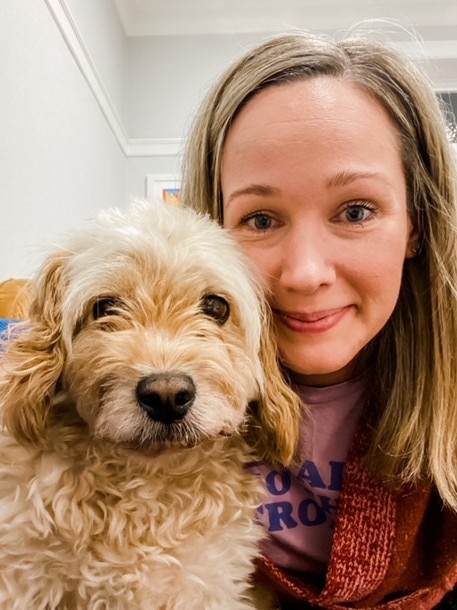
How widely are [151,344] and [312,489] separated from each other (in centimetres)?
51

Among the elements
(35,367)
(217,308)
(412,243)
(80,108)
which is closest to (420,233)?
(412,243)

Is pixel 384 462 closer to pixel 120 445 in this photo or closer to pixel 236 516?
pixel 236 516

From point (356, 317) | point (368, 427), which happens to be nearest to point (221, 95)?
point (356, 317)

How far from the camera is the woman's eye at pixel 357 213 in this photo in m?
1.12

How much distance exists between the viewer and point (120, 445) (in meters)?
0.94

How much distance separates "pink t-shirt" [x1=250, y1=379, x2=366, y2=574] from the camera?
1218mm

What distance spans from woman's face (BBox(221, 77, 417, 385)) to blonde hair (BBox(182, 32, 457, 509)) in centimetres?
6

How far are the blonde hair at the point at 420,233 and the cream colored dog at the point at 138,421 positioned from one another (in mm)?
242

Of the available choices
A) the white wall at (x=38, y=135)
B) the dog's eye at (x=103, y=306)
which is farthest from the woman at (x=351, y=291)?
the white wall at (x=38, y=135)

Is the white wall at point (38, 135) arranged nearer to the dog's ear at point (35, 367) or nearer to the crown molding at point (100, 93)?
the crown molding at point (100, 93)

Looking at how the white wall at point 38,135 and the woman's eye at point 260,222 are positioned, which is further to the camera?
the white wall at point 38,135

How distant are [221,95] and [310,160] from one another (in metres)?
0.33

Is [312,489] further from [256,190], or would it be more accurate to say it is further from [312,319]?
[256,190]

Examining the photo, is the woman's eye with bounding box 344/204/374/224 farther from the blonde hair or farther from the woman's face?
the blonde hair
